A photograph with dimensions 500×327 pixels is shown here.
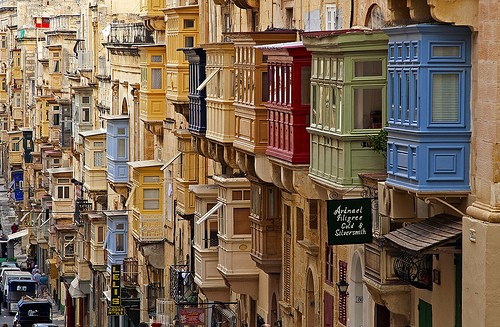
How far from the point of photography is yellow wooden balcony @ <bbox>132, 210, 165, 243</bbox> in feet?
199

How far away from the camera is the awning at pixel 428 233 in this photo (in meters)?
26.2

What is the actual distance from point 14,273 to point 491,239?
75.9 meters

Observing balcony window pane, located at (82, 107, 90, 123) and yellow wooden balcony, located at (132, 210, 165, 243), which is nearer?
yellow wooden balcony, located at (132, 210, 165, 243)

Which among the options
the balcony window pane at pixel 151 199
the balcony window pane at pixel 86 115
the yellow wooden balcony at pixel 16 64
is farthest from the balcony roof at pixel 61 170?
the yellow wooden balcony at pixel 16 64

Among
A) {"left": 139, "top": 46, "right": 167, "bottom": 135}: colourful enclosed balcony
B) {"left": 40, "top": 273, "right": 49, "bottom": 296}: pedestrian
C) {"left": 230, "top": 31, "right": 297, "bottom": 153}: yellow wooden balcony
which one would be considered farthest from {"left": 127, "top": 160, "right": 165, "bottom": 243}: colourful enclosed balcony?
{"left": 40, "top": 273, "right": 49, "bottom": 296}: pedestrian

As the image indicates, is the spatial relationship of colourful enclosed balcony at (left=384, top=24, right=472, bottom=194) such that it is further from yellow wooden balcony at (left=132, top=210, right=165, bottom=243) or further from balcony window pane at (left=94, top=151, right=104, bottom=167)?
balcony window pane at (left=94, top=151, right=104, bottom=167)

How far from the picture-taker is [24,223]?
12200 cm

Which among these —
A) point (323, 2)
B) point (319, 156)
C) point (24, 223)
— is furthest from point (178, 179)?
point (24, 223)

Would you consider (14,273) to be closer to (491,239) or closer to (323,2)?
(323,2)

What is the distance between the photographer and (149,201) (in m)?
61.2

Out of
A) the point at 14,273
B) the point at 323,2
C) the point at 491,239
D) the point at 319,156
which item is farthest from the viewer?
the point at 14,273

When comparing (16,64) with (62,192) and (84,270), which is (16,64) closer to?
(62,192)

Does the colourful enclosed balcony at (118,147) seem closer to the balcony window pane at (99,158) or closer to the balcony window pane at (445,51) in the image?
the balcony window pane at (99,158)

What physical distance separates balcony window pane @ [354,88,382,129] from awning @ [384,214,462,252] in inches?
128
